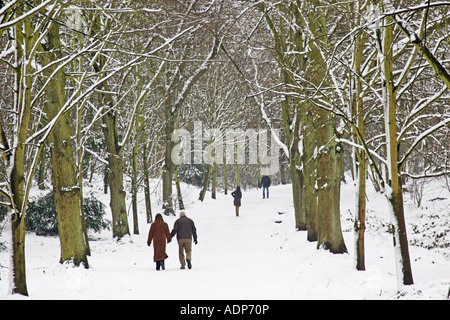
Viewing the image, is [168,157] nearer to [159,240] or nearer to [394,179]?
[159,240]

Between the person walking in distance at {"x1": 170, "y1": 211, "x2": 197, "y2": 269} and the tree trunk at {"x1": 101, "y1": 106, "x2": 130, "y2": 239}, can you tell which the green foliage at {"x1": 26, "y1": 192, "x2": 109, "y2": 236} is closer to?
the tree trunk at {"x1": 101, "y1": 106, "x2": 130, "y2": 239}

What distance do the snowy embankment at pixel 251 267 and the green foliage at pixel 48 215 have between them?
0.52m

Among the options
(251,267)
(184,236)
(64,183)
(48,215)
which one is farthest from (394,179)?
(48,215)

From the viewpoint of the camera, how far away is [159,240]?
11.8 meters

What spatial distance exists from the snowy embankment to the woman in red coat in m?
0.37

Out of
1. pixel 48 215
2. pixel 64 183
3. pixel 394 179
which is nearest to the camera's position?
pixel 394 179

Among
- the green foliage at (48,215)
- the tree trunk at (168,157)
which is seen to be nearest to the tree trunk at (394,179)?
the green foliage at (48,215)

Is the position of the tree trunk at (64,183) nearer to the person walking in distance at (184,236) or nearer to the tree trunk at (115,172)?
the person walking in distance at (184,236)

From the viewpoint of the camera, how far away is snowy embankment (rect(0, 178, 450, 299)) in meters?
7.53

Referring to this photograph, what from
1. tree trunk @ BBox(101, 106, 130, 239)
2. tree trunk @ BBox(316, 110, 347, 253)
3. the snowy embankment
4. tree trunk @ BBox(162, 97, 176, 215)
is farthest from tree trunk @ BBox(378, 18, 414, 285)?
tree trunk @ BBox(162, 97, 176, 215)

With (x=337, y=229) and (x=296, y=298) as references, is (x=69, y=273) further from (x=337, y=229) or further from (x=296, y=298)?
(x=337, y=229)

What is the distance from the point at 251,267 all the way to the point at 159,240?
8.27 ft
